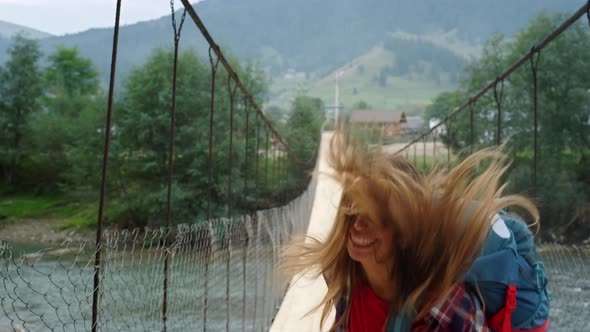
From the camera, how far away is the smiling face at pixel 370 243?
779 mm

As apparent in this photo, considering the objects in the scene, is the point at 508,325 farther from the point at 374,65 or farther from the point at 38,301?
the point at 374,65

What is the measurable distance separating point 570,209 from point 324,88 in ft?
181

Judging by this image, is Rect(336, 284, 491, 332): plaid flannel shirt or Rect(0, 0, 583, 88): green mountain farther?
Rect(0, 0, 583, 88): green mountain

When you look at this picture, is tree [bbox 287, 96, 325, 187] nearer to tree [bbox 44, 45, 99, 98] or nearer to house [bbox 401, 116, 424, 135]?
house [bbox 401, 116, 424, 135]

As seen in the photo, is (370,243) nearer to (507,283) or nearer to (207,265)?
(507,283)

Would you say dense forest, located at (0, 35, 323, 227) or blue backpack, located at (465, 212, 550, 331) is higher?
dense forest, located at (0, 35, 323, 227)

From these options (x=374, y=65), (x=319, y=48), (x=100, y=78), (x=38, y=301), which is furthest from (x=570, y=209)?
(x=319, y=48)

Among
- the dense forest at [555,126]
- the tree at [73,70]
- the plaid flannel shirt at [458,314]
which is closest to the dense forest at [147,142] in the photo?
the dense forest at [555,126]

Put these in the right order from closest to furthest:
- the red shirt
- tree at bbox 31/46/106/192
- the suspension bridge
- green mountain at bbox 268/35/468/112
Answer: the red shirt
the suspension bridge
tree at bbox 31/46/106/192
green mountain at bbox 268/35/468/112

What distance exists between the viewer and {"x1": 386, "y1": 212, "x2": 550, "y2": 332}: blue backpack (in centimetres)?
75

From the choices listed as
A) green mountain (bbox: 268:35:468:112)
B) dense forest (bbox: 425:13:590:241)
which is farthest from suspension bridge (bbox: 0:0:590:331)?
green mountain (bbox: 268:35:468:112)

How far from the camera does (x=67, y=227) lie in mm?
14422

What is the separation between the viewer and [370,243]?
31.2 inches

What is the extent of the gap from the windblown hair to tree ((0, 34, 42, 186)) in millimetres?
10423
